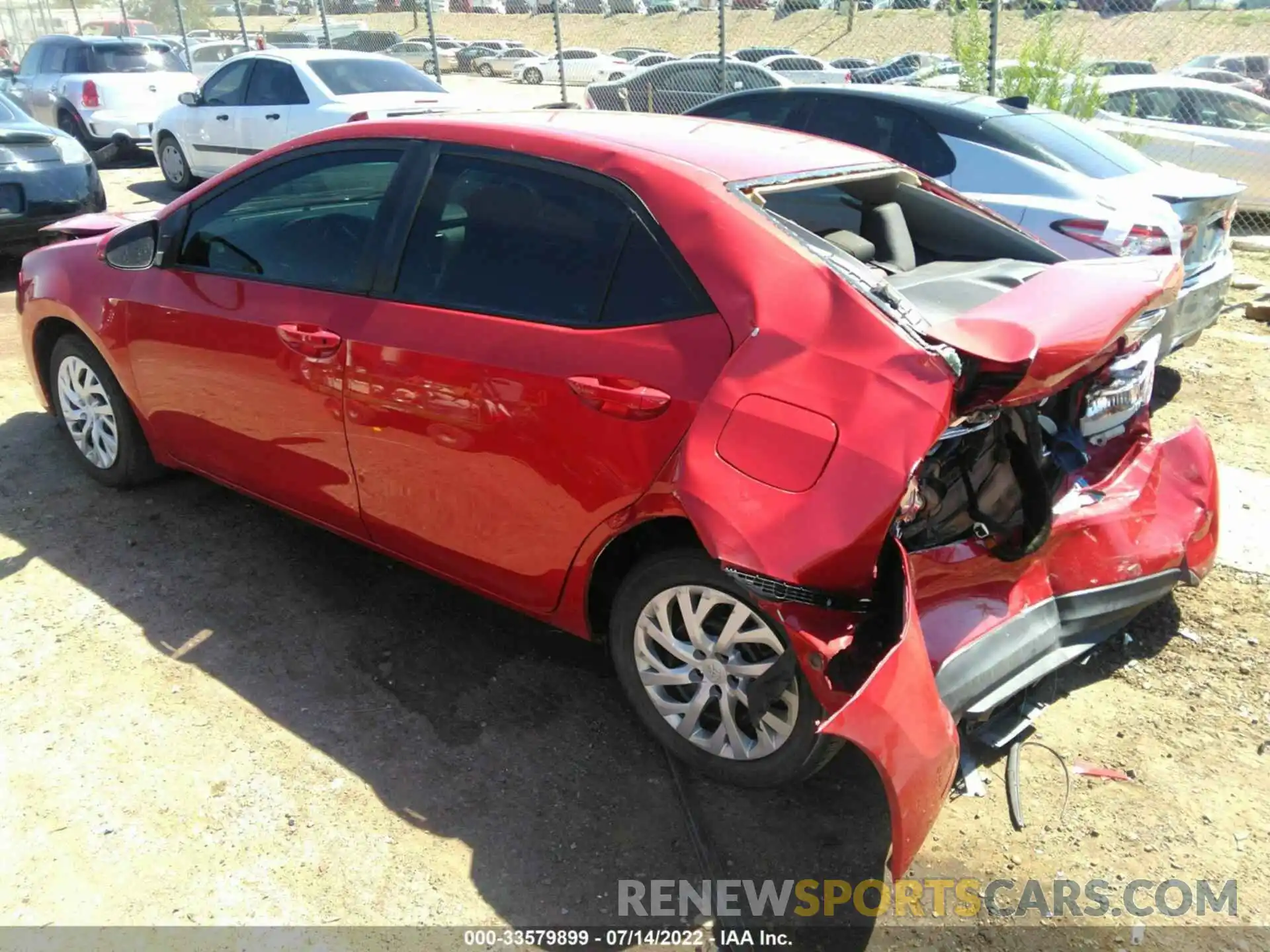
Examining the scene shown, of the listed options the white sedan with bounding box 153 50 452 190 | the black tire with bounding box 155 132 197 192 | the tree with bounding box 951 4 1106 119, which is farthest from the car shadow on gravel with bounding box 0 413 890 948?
the black tire with bounding box 155 132 197 192

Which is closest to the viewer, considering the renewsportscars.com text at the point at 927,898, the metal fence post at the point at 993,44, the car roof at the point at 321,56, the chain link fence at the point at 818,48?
the renewsportscars.com text at the point at 927,898

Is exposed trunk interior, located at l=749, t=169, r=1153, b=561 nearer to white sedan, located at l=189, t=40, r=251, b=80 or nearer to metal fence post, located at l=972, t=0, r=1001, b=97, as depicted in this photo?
metal fence post, located at l=972, t=0, r=1001, b=97

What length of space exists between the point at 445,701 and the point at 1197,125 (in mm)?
11407

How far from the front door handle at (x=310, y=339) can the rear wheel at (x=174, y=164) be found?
9.90 metres

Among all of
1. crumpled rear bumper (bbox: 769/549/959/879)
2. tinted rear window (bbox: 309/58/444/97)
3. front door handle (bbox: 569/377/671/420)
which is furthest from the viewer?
tinted rear window (bbox: 309/58/444/97)

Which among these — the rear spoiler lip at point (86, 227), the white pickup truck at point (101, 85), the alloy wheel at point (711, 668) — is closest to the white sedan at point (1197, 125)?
the rear spoiler lip at point (86, 227)

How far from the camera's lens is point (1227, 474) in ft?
16.5

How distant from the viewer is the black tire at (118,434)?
4352 mm

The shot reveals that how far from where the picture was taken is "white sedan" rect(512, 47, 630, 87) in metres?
27.9

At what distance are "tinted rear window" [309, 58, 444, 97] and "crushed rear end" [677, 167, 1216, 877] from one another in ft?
26.0

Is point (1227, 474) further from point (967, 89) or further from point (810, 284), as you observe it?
point (967, 89)

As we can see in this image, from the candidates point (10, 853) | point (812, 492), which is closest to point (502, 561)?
point (812, 492)

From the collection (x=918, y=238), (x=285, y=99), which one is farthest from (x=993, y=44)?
(x=285, y=99)

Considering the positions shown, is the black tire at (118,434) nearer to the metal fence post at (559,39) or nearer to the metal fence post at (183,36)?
the metal fence post at (559,39)
